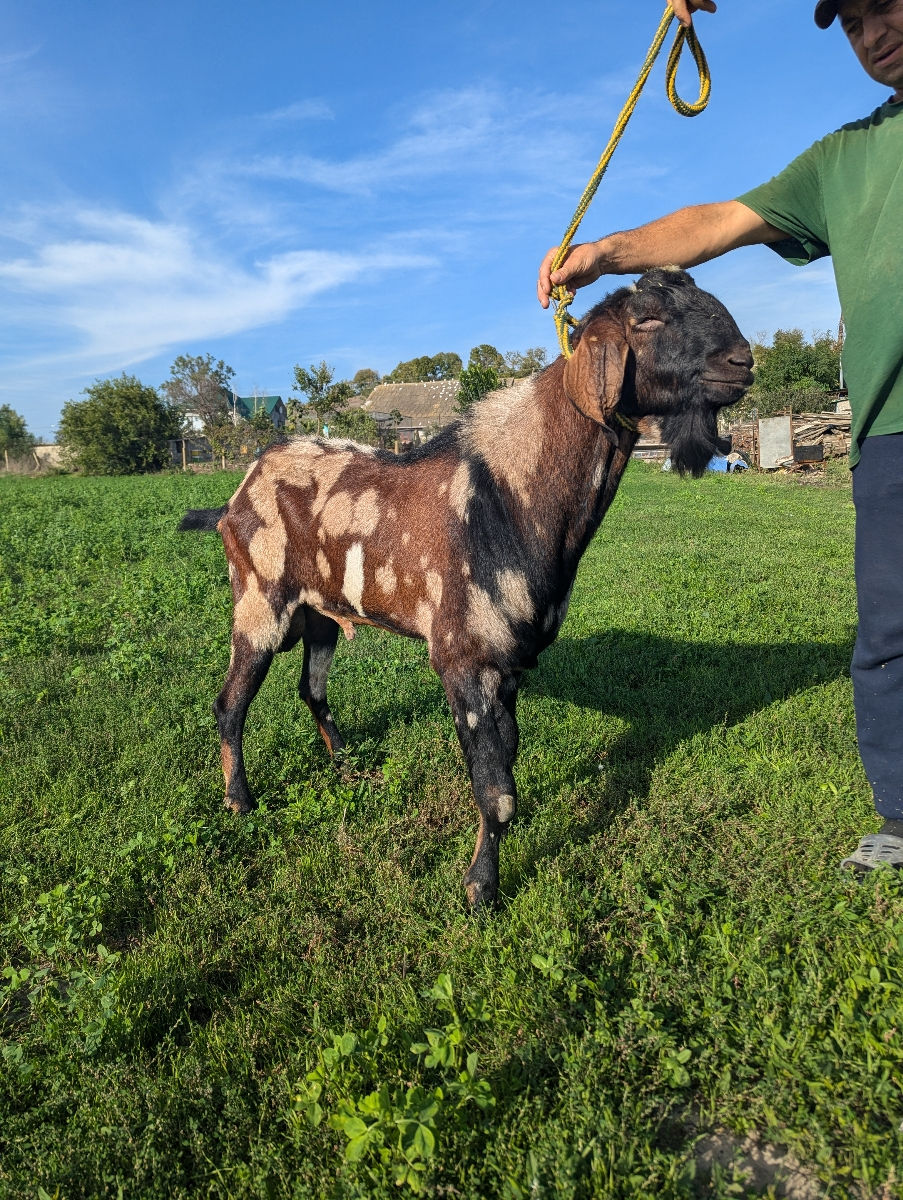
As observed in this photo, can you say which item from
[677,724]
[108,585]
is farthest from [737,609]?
[108,585]

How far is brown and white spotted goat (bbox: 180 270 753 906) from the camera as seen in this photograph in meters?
3.03

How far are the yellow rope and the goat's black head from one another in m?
0.18

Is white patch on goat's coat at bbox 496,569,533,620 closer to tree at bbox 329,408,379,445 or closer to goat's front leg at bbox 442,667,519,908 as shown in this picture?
A: goat's front leg at bbox 442,667,519,908

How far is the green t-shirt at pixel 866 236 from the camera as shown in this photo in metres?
2.68

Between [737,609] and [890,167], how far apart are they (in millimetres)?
5344

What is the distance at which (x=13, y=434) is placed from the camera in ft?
203

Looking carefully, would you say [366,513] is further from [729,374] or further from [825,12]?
[825,12]

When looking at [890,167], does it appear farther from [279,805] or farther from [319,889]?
[279,805]

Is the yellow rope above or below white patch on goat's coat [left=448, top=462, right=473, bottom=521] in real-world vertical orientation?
above

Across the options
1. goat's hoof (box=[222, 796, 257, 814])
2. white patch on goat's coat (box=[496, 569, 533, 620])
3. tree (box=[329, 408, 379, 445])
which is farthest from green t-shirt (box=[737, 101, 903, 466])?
tree (box=[329, 408, 379, 445])

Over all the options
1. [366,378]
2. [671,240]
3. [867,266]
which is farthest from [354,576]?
[366,378]

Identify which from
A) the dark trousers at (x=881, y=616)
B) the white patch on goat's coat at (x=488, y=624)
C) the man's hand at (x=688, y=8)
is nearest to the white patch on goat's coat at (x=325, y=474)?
the white patch on goat's coat at (x=488, y=624)

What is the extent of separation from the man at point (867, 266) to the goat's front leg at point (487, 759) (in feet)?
4.53

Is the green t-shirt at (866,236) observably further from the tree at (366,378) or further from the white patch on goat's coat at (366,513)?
the tree at (366,378)
